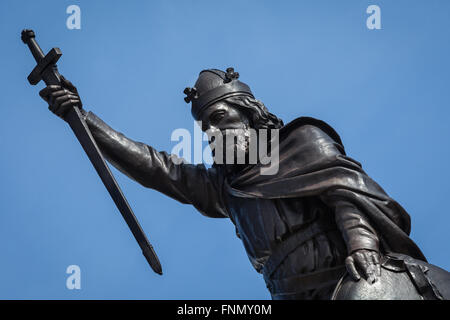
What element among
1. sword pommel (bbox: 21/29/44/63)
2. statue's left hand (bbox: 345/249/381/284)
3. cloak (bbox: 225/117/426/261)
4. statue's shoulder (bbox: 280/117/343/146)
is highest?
sword pommel (bbox: 21/29/44/63)

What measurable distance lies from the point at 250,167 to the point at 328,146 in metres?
0.56

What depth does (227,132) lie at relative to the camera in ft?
21.5

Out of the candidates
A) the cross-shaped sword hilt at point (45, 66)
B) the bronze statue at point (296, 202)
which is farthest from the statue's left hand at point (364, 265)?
the cross-shaped sword hilt at point (45, 66)

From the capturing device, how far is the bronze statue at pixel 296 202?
5.62 metres

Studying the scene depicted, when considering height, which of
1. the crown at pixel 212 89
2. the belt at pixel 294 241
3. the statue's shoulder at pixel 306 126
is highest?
the crown at pixel 212 89

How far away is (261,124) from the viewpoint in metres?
6.64

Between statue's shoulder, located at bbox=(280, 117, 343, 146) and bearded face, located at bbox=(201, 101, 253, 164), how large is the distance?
27 cm

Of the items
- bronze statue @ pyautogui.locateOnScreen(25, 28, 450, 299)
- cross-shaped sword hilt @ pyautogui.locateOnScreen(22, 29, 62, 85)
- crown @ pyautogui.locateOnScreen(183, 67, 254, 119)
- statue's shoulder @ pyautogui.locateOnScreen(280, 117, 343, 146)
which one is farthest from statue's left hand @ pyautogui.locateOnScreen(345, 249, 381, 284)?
cross-shaped sword hilt @ pyautogui.locateOnScreen(22, 29, 62, 85)

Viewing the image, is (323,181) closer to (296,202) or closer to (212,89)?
(296,202)

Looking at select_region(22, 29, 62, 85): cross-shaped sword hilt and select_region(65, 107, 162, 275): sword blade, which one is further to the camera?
select_region(22, 29, 62, 85): cross-shaped sword hilt

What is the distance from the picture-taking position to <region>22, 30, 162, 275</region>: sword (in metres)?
5.96

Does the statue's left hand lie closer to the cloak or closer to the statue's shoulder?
the cloak

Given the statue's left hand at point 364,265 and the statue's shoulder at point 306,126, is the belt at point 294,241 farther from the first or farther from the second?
the statue's shoulder at point 306,126
